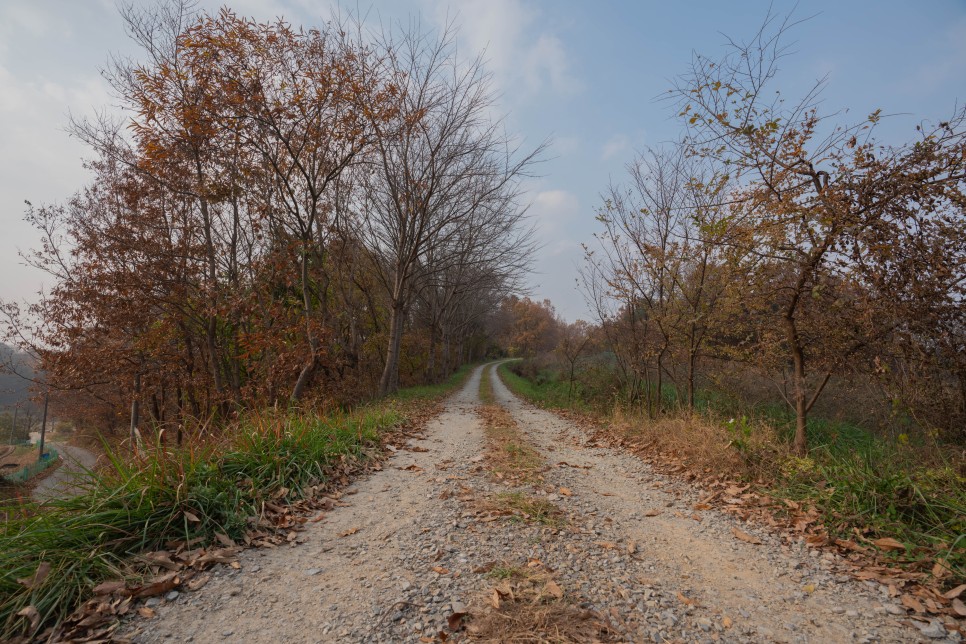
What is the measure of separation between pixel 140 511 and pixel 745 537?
16.0 feet

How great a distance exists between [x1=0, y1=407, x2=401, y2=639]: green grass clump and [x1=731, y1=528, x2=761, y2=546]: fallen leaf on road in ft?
13.6

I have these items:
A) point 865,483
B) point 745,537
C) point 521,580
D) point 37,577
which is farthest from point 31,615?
point 865,483

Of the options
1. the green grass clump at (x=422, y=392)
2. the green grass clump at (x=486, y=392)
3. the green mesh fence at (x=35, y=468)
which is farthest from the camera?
the green mesh fence at (x=35, y=468)

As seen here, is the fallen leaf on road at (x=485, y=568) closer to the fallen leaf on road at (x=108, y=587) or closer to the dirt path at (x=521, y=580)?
the dirt path at (x=521, y=580)

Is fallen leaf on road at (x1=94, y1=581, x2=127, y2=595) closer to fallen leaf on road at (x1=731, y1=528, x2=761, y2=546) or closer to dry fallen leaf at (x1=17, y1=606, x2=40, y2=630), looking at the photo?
dry fallen leaf at (x1=17, y1=606, x2=40, y2=630)

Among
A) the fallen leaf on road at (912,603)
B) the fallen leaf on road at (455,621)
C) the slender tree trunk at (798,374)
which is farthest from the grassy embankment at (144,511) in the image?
the slender tree trunk at (798,374)

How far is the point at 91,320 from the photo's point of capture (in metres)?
13.2

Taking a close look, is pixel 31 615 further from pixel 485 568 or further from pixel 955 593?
pixel 955 593

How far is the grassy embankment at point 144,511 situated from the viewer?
8.74 feet

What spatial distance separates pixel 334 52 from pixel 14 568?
9903mm

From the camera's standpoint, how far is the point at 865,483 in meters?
3.82

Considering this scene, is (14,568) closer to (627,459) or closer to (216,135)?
(627,459)

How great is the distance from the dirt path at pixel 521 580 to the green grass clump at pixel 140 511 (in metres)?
0.54

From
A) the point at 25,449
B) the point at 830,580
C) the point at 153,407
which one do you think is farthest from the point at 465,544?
the point at 25,449
